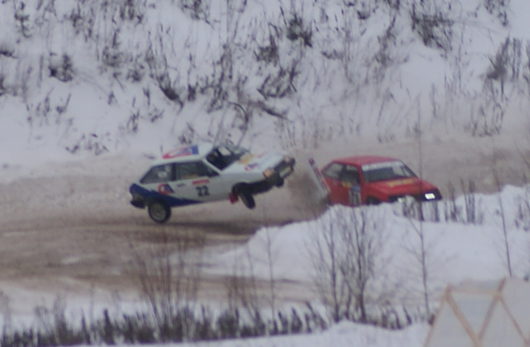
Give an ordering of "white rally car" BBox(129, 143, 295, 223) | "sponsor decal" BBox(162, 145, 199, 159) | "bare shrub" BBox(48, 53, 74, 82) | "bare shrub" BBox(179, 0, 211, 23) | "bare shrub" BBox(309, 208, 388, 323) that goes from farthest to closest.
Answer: "bare shrub" BBox(179, 0, 211, 23), "bare shrub" BBox(48, 53, 74, 82), "sponsor decal" BBox(162, 145, 199, 159), "white rally car" BBox(129, 143, 295, 223), "bare shrub" BBox(309, 208, 388, 323)

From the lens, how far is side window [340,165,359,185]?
2131 cm

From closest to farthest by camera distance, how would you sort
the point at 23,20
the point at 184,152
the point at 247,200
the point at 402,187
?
1. the point at 402,187
2. the point at 247,200
3. the point at 184,152
4. the point at 23,20

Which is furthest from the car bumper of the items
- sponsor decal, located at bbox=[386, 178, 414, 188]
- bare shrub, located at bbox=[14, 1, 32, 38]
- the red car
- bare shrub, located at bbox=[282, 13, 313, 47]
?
bare shrub, located at bbox=[282, 13, 313, 47]

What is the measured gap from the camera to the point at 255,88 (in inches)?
1069

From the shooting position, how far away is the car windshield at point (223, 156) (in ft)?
70.5

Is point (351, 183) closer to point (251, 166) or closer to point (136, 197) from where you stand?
point (251, 166)

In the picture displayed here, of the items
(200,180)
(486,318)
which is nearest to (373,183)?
(200,180)

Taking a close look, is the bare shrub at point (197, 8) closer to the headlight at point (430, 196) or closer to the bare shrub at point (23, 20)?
the bare shrub at point (23, 20)

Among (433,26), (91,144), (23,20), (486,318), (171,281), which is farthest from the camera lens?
(433,26)

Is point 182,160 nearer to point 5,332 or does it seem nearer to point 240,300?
point 240,300

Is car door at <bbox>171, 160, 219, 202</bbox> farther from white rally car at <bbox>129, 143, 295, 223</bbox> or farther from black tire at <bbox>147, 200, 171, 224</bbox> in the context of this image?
black tire at <bbox>147, 200, 171, 224</bbox>

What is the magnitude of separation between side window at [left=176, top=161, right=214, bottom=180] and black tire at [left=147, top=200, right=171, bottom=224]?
52cm

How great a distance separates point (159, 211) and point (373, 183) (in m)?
3.38

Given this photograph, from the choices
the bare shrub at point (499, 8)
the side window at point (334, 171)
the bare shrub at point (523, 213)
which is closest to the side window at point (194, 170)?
the side window at point (334, 171)
